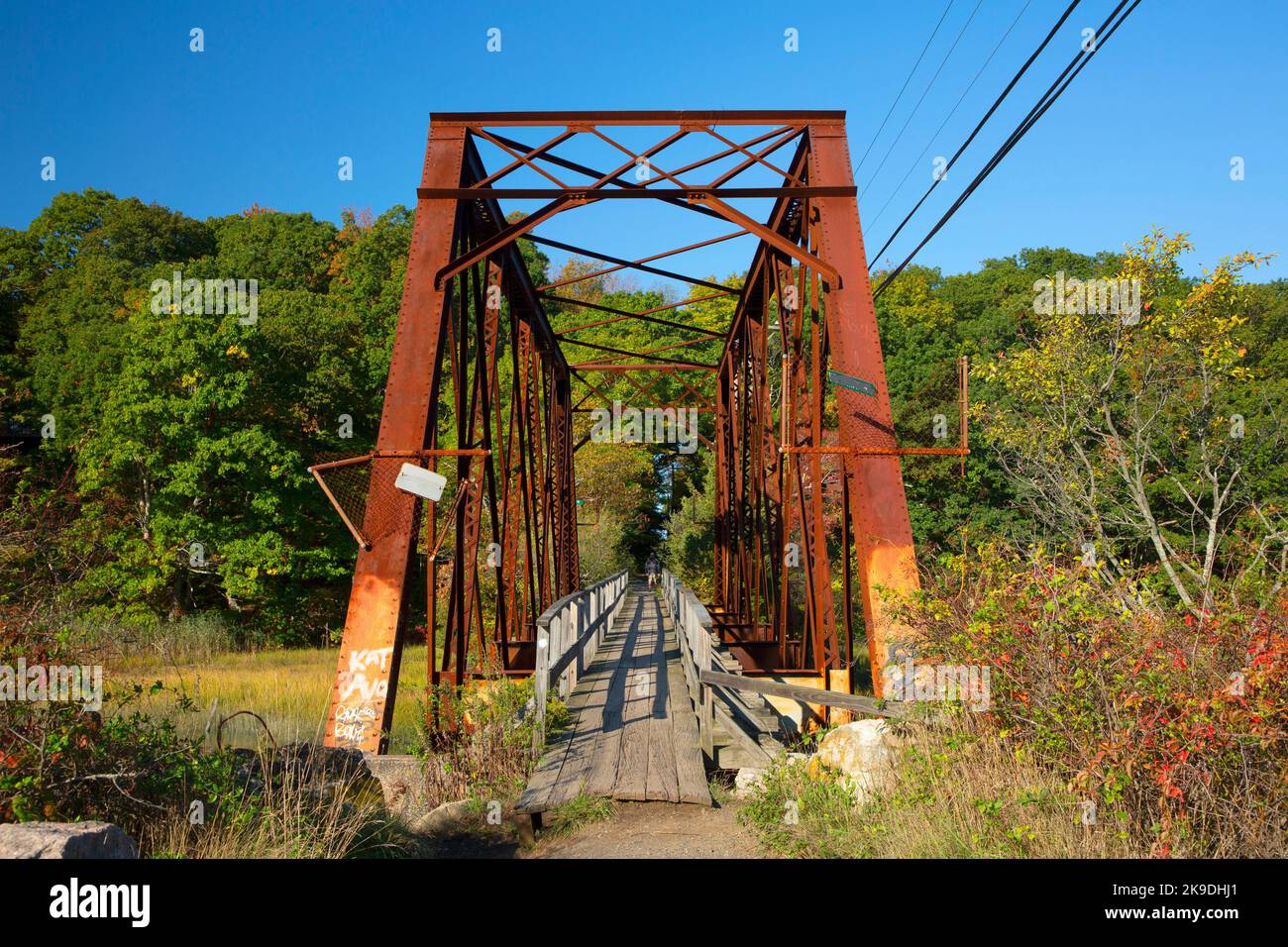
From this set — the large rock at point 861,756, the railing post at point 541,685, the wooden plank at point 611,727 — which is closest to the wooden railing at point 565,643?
the railing post at point 541,685

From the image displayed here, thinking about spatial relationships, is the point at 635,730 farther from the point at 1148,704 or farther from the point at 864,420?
the point at 1148,704

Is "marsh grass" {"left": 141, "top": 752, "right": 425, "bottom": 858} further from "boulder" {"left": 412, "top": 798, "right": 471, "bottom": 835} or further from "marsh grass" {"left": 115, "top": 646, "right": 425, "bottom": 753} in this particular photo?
"marsh grass" {"left": 115, "top": 646, "right": 425, "bottom": 753}

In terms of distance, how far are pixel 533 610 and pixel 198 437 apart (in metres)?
18.4

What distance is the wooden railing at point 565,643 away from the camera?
800 cm

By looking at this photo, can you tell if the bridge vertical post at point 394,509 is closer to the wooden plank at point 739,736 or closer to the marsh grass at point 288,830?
the marsh grass at point 288,830

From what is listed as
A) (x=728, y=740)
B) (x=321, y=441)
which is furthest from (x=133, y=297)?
(x=728, y=740)

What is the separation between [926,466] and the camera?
34219 millimetres

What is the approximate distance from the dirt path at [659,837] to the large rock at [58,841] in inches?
111

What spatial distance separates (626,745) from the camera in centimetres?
794

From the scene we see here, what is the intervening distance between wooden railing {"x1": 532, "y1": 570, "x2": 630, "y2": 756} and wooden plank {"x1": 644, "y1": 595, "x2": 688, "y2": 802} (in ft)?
3.35

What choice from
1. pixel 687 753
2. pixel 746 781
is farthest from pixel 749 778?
pixel 687 753

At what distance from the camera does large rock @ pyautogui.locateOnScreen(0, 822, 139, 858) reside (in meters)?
3.13

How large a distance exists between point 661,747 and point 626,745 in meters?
0.31

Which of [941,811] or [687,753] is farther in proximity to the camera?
[687,753]
